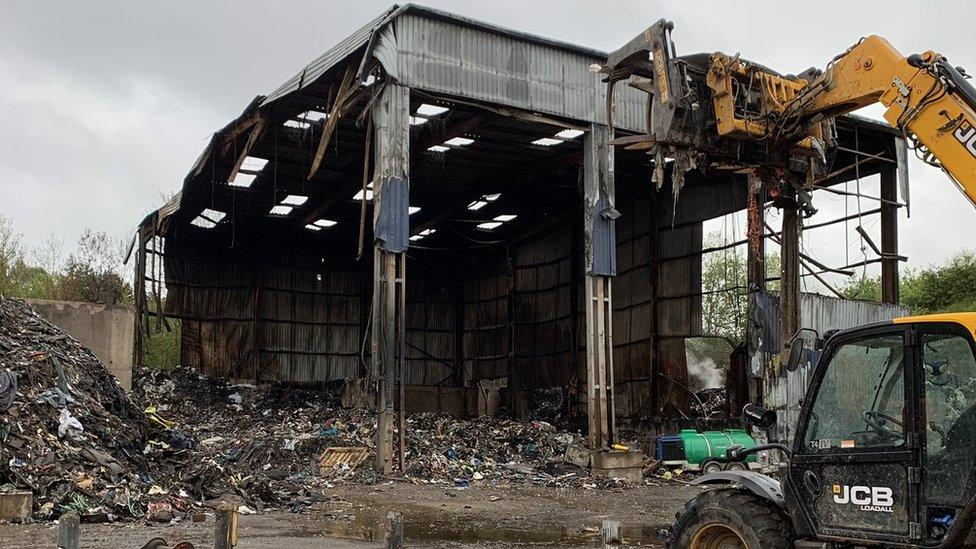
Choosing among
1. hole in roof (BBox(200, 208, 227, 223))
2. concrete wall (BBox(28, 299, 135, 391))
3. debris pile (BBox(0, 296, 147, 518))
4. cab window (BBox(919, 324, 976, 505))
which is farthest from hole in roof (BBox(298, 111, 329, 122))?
cab window (BBox(919, 324, 976, 505))

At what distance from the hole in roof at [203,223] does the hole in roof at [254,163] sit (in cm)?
543

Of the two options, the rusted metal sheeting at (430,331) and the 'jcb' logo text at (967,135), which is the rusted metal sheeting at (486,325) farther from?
the 'jcb' logo text at (967,135)

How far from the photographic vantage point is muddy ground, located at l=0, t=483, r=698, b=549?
9.63m

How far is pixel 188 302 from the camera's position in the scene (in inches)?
1180

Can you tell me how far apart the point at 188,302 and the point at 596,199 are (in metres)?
17.0

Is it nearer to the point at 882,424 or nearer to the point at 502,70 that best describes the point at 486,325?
the point at 502,70

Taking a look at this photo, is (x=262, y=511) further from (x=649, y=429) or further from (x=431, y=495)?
(x=649, y=429)

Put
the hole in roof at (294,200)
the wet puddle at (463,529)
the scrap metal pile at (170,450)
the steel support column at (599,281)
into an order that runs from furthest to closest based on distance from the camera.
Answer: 1. the hole in roof at (294,200)
2. the steel support column at (599,281)
3. the scrap metal pile at (170,450)
4. the wet puddle at (463,529)

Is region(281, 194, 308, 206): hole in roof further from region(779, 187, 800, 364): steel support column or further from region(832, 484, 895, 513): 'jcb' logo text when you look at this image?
region(832, 484, 895, 513): 'jcb' logo text

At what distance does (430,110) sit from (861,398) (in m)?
15.0

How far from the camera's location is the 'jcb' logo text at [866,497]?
532cm

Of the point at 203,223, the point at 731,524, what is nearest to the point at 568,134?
the point at 203,223

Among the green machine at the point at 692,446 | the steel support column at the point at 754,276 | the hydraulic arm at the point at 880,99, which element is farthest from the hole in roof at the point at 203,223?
the hydraulic arm at the point at 880,99

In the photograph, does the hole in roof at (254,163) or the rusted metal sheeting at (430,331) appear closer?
the hole in roof at (254,163)
